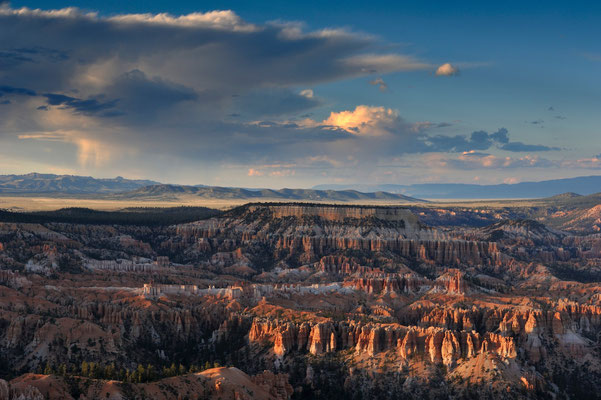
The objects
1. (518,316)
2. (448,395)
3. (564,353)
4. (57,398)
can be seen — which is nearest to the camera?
(57,398)

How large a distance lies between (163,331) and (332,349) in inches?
1484

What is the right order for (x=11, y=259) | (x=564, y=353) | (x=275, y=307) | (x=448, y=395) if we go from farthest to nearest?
(x=11, y=259), (x=275, y=307), (x=564, y=353), (x=448, y=395)

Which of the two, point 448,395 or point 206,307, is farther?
point 206,307

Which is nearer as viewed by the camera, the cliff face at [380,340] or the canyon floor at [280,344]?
the canyon floor at [280,344]

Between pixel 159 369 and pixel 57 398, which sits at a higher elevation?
pixel 57 398

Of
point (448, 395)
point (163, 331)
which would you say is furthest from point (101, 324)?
point (448, 395)

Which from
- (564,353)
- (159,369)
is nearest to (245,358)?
(159,369)

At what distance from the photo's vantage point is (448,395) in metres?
106

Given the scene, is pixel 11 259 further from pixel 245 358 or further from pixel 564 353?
pixel 564 353

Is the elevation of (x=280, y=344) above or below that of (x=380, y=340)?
below

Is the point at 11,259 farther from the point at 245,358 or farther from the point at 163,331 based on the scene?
the point at 245,358

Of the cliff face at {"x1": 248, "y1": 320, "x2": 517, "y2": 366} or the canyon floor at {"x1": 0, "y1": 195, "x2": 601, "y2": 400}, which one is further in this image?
the cliff face at {"x1": 248, "y1": 320, "x2": 517, "y2": 366}

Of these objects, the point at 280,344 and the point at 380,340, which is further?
the point at 280,344

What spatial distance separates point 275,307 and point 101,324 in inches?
1458
